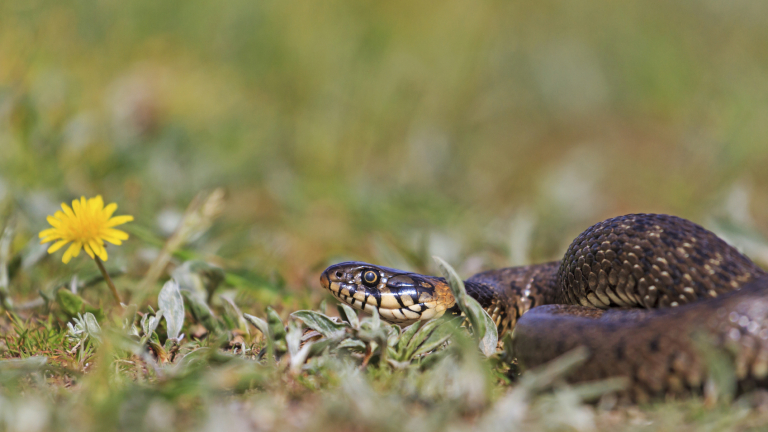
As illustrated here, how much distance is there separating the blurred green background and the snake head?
2.51ft

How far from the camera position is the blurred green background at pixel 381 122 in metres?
5.89

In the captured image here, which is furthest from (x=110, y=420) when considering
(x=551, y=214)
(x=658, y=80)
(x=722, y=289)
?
(x=658, y=80)

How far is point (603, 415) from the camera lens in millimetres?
2605

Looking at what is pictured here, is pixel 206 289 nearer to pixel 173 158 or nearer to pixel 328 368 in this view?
pixel 328 368

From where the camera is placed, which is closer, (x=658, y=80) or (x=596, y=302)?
(x=596, y=302)

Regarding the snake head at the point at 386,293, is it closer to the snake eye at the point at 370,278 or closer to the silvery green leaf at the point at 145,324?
the snake eye at the point at 370,278

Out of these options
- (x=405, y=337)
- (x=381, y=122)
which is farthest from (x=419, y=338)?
(x=381, y=122)

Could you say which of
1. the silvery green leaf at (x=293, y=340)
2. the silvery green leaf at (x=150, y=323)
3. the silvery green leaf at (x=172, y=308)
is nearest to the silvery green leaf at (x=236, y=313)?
the silvery green leaf at (x=172, y=308)

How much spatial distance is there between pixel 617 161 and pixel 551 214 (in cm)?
311

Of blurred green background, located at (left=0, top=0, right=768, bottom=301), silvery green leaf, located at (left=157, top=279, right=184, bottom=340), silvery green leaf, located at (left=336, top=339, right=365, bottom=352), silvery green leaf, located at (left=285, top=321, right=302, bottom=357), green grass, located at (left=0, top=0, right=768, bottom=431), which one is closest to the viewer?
green grass, located at (left=0, top=0, right=768, bottom=431)

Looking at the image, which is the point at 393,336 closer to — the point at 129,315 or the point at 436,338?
the point at 436,338

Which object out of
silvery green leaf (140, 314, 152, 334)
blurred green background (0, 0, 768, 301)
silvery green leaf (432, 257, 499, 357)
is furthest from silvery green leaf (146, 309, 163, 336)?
silvery green leaf (432, 257, 499, 357)

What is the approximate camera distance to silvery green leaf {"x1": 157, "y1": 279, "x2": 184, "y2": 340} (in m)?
3.38

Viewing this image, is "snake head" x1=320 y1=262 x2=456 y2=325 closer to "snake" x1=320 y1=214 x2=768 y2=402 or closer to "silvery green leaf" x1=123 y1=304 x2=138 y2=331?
"snake" x1=320 y1=214 x2=768 y2=402
